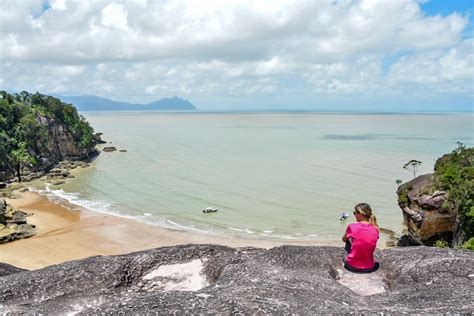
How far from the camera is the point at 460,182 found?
83.4 ft

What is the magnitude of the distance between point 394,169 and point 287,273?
67791 millimetres

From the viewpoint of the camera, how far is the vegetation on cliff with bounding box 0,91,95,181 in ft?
223

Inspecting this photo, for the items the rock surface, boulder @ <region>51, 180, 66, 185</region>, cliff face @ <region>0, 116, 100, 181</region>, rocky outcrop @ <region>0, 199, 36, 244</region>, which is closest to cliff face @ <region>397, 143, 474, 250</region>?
the rock surface

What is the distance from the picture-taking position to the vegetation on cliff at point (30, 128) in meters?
67.9

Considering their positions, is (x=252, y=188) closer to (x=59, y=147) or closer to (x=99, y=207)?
(x=99, y=207)

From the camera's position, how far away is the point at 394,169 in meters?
70.6

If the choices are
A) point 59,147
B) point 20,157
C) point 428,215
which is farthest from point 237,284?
point 59,147

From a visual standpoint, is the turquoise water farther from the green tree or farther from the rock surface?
the rock surface

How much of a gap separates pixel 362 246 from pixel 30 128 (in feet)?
253

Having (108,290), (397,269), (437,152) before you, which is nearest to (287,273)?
(397,269)

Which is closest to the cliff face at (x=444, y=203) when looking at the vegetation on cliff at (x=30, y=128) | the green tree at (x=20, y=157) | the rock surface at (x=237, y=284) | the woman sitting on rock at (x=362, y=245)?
the rock surface at (x=237, y=284)

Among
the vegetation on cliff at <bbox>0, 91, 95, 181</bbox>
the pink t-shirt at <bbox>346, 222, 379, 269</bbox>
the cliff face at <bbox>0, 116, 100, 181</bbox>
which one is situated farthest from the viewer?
the cliff face at <bbox>0, 116, 100, 181</bbox>

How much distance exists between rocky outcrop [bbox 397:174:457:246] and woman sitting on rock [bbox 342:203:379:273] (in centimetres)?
1935

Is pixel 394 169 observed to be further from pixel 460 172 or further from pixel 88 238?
pixel 88 238
